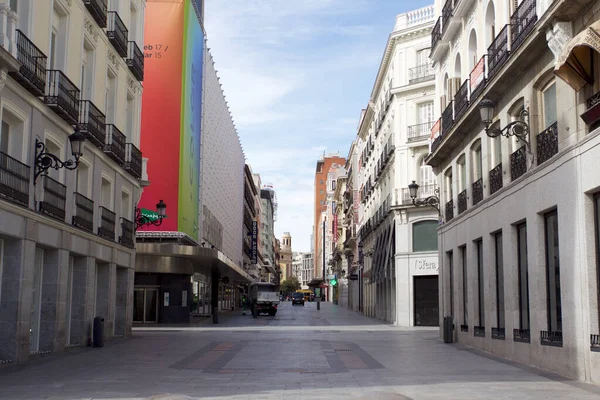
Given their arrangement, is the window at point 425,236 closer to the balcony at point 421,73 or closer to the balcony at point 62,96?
the balcony at point 421,73

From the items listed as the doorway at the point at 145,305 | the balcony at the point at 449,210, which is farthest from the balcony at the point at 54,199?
the doorway at the point at 145,305

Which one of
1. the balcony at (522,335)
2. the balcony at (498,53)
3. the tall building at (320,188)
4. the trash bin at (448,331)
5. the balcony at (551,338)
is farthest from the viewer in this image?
the tall building at (320,188)

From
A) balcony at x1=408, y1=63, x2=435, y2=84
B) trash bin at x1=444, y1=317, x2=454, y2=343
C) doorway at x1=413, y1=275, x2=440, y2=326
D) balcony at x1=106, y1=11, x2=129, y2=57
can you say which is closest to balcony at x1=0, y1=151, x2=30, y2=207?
balcony at x1=106, y1=11, x2=129, y2=57

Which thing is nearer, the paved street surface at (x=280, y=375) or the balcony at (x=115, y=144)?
the paved street surface at (x=280, y=375)

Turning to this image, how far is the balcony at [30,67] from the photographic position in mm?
17359

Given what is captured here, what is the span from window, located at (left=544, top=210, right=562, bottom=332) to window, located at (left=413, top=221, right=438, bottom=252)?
25927mm

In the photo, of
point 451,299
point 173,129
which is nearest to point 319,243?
point 173,129

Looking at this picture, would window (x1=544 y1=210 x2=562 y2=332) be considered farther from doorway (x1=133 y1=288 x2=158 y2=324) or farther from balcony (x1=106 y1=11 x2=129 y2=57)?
doorway (x1=133 y1=288 x2=158 y2=324)

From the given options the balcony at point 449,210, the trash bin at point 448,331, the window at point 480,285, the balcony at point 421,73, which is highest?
the balcony at point 421,73

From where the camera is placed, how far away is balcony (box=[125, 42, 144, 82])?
92.7 feet

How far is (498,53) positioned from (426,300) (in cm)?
2477

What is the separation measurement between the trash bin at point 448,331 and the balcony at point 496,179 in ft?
20.4

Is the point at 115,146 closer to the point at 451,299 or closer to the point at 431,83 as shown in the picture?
the point at 451,299

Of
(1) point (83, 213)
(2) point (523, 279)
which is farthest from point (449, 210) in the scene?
(1) point (83, 213)
